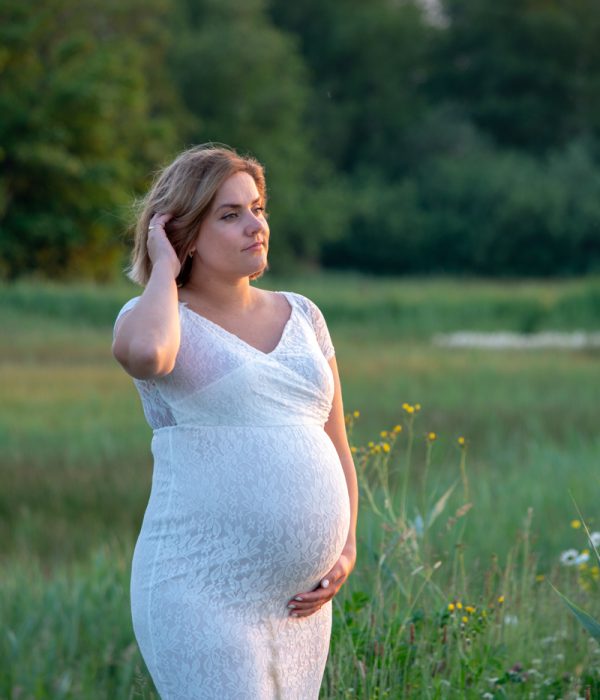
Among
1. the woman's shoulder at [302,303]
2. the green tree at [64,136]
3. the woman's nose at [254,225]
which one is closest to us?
the woman's nose at [254,225]

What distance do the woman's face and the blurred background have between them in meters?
0.76

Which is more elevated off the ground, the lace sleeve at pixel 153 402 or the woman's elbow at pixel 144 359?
the woman's elbow at pixel 144 359

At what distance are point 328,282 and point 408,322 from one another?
15517 mm

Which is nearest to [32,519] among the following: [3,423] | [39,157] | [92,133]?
[3,423]

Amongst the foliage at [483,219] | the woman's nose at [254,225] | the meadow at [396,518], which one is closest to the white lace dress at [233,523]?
the woman's nose at [254,225]

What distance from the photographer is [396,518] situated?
4160mm

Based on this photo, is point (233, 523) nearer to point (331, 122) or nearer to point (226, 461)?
point (226, 461)

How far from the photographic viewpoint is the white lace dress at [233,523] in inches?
106

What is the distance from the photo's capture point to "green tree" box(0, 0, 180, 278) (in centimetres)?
3353

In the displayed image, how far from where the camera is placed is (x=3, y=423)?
12.3 meters

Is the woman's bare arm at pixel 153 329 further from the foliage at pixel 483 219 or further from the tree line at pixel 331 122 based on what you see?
the foliage at pixel 483 219

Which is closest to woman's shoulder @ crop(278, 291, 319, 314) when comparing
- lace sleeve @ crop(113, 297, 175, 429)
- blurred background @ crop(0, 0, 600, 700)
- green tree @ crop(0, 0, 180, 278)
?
lace sleeve @ crop(113, 297, 175, 429)

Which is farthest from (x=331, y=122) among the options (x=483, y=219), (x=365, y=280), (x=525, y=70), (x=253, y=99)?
(x=365, y=280)

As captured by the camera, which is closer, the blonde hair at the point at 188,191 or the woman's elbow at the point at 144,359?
the woman's elbow at the point at 144,359
